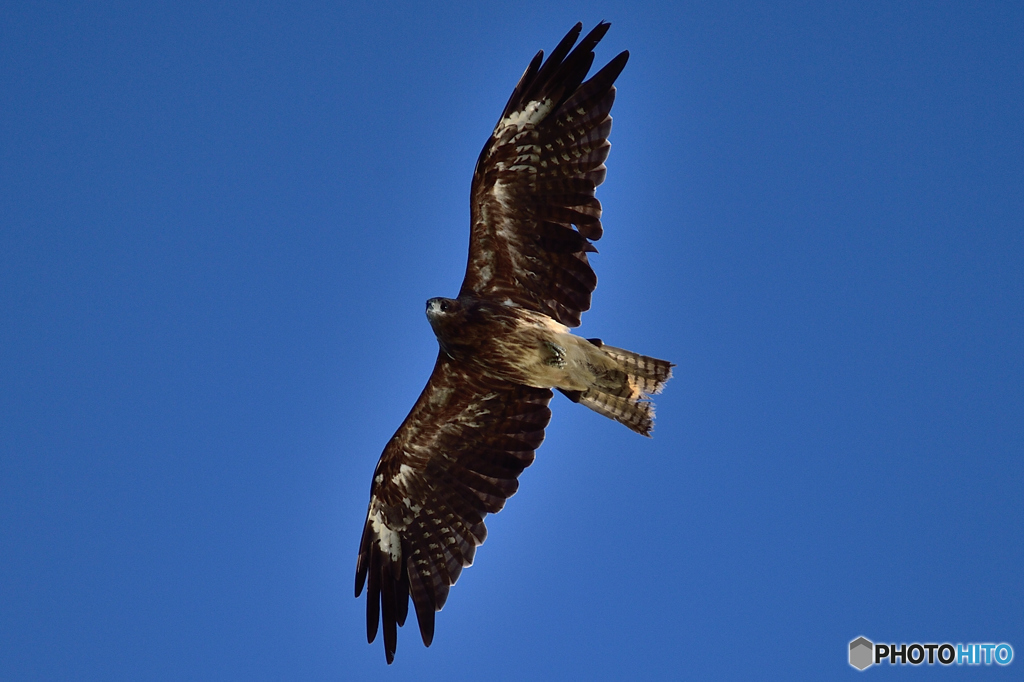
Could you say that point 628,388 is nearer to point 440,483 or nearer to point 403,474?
point 440,483

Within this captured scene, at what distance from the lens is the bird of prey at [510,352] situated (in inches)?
439

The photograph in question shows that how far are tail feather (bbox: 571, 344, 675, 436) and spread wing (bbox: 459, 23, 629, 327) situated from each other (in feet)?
Answer: 2.22

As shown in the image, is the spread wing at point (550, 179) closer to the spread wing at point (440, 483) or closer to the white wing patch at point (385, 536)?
the spread wing at point (440, 483)

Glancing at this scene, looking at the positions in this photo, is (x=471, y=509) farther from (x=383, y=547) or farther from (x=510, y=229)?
(x=510, y=229)

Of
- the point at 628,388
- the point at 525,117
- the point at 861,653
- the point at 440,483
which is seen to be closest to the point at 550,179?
the point at 525,117

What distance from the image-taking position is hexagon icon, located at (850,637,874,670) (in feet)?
42.5

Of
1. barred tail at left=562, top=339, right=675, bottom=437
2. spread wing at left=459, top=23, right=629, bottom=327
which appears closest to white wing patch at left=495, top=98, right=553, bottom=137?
spread wing at left=459, top=23, right=629, bottom=327

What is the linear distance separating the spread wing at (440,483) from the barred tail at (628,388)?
2.79 ft

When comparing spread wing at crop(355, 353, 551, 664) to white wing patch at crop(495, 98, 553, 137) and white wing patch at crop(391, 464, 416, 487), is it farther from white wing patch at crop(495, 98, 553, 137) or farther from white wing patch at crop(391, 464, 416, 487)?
white wing patch at crop(495, 98, 553, 137)

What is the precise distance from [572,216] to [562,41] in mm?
1653

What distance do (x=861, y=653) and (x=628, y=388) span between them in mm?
4491

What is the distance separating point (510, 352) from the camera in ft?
37.4

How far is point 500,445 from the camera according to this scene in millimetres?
12266

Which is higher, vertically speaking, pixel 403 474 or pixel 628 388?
pixel 628 388
